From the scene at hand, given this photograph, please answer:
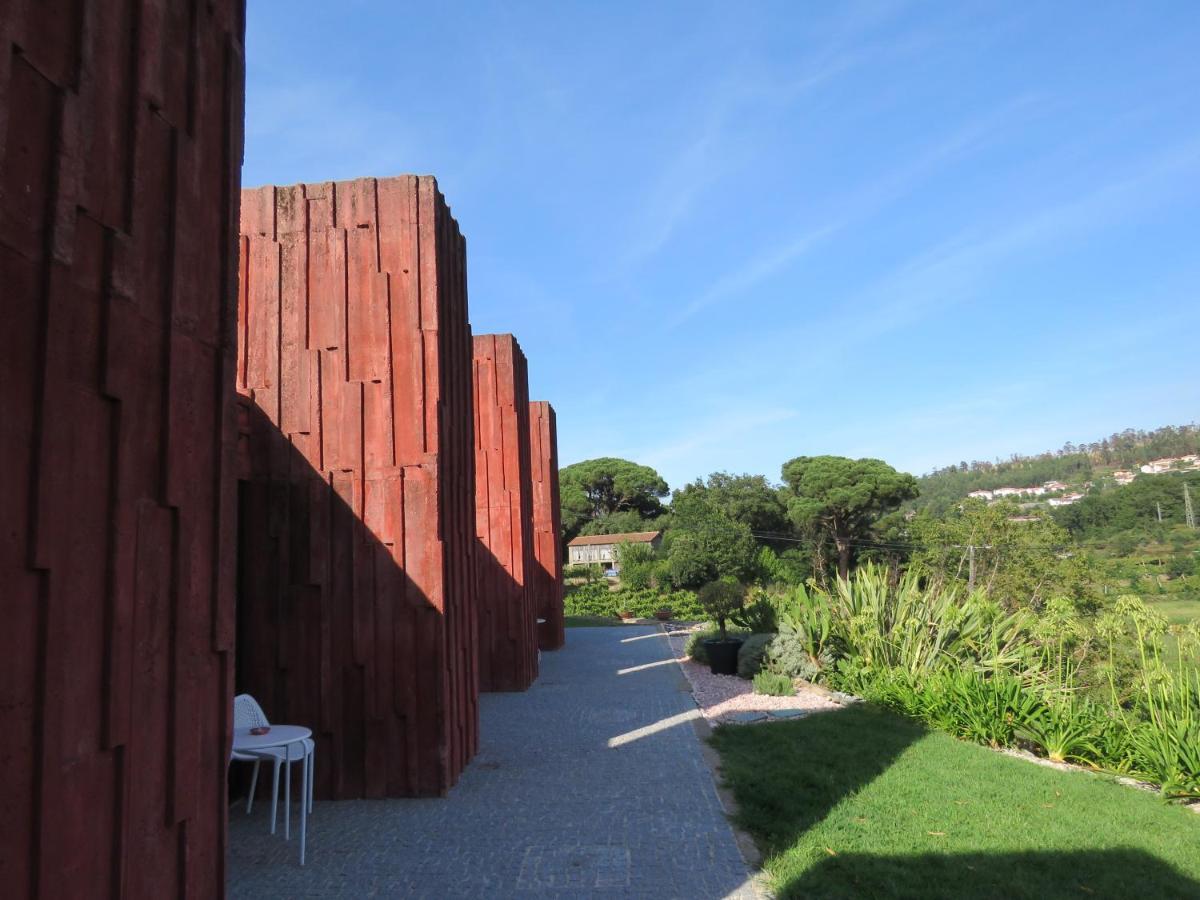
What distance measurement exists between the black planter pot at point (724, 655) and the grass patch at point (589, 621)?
8918 millimetres

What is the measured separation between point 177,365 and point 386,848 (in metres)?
3.11

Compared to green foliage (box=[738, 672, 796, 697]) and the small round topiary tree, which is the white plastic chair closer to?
green foliage (box=[738, 672, 796, 697])

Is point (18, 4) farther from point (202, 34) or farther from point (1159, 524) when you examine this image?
point (1159, 524)

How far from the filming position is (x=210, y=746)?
2785 mm

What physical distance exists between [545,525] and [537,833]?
9856mm

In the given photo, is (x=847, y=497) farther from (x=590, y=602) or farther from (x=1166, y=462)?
(x=1166, y=462)

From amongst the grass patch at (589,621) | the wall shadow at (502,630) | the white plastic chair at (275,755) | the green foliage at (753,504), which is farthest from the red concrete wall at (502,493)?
the green foliage at (753,504)

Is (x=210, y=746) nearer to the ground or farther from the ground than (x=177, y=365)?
nearer to the ground

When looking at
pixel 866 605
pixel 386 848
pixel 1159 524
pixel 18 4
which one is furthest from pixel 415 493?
pixel 1159 524

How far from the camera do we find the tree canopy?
32906 mm

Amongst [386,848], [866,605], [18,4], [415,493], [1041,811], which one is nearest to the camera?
[18,4]

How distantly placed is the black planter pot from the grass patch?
351 inches

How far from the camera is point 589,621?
20906 millimetres

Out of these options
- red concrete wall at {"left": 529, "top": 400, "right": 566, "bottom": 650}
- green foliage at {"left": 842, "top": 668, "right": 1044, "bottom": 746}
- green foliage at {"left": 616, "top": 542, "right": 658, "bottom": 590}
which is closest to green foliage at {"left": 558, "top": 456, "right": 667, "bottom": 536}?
green foliage at {"left": 616, "top": 542, "right": 658, "bottom": 590}
